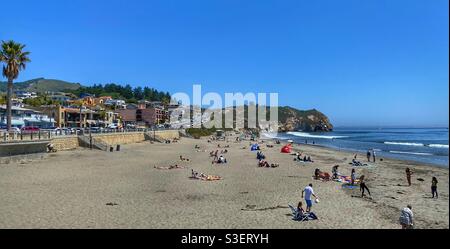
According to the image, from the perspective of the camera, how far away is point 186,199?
16.9 metres

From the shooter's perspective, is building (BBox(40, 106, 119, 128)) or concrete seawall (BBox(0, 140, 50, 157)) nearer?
concrete seawall (BBox(0, 140, 50, 157))

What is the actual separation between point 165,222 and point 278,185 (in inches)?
398

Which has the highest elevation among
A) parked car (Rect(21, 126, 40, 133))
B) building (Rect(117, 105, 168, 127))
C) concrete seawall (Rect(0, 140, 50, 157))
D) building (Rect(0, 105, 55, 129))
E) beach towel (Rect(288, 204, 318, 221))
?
building (Rect(117, 105, 168, 127))

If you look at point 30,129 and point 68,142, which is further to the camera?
point 30,129

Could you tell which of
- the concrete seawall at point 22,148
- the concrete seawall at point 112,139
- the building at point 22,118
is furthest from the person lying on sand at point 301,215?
the building at point 22,118

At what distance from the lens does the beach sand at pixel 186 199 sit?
13.0 m

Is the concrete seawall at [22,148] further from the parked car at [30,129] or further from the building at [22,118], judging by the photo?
the building at [22,118]

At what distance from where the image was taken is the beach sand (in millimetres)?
12969

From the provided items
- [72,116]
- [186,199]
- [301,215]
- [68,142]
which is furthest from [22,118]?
[301,215]

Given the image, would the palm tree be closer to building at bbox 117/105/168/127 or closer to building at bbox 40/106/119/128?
building at bbox 40/106/119/128

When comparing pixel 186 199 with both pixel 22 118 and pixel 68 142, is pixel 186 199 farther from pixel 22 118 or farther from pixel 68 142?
pixel 22 118

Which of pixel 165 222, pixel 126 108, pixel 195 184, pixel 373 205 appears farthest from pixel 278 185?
pixel 126 108

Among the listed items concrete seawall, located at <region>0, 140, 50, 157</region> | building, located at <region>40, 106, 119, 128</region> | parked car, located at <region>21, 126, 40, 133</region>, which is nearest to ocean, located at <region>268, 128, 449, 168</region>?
concrete seawall, located at <region>0, 140, 50, 157</region>

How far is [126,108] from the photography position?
423ft
